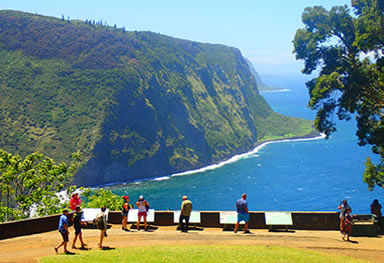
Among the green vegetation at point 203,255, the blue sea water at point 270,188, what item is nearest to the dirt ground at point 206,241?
the green vegetation at point 203,255

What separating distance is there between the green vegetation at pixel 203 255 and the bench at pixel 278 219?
4.41 meters

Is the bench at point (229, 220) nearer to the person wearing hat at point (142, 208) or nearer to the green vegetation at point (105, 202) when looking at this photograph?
the person wearing hat at point (142, 208)

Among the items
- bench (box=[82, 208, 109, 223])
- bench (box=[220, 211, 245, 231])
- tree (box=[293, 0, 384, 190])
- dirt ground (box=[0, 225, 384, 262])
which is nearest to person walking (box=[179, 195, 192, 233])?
dirt ground (box=[0, 225, 384, 262])

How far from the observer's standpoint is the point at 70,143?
177 meters

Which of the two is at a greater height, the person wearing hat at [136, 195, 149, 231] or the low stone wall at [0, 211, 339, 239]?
the person wearing hat at [136, 195, 149, 231]

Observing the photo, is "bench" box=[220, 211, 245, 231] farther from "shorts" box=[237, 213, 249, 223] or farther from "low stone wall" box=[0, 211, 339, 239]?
"shorts" box=[237, 213, 249, 223]

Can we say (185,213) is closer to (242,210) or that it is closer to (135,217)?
(242,210)

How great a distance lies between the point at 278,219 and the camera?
92.8 ft

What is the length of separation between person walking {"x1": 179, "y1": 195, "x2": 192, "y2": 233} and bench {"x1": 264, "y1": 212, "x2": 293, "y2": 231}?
200 inches

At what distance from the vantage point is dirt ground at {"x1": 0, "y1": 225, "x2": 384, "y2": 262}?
23453 mm

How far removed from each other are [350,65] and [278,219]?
18568mm

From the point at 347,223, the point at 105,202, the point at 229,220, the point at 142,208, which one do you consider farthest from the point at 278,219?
the point at 105,202

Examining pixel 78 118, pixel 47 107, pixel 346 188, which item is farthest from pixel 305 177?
pixel 47 107

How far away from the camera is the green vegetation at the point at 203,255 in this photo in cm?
2138
